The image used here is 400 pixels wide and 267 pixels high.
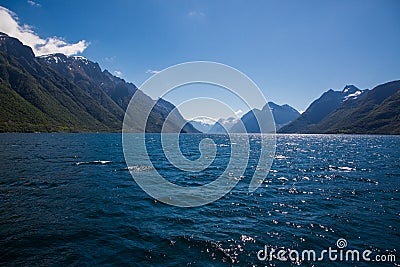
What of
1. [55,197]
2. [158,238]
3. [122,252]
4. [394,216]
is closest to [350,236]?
[394,216]

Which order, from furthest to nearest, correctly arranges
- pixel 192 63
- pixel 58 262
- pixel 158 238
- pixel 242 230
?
pixel 242 230 < pixel 158 238 < pixel 58 262 < pixel 192 63

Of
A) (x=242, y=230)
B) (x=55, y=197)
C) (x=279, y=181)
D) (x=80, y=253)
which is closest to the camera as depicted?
(x=80, y=253)

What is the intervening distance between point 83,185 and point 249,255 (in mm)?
24285

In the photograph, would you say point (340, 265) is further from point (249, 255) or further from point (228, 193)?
point (228, 193)

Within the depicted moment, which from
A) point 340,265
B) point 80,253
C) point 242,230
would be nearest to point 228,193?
point 242,230

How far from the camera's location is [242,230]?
655 inches

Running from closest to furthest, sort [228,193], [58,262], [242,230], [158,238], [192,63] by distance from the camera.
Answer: [192,63], [58,262], [158,238], [242,230], [228,193]

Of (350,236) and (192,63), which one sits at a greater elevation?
(192,63)

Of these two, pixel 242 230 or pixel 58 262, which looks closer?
pixel 58 262

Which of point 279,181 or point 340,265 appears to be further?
point 279,181

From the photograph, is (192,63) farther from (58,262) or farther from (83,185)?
(83,185)

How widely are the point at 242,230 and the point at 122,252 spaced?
8.61 m

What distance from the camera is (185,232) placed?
16078 mm

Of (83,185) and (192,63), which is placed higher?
(192,63)
